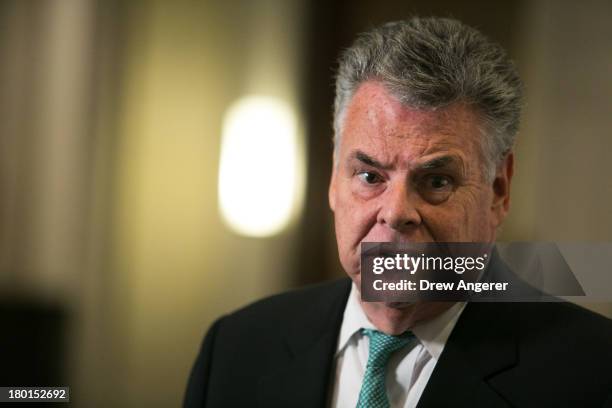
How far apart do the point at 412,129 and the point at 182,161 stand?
0.88 m

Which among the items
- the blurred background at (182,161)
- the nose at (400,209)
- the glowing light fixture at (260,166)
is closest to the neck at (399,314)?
the nose at (400,209)

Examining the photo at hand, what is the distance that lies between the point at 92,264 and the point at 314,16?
638 millimetres

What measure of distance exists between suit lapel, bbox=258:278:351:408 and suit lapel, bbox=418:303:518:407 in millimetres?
138

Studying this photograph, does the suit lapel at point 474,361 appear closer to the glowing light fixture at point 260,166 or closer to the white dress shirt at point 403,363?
the white dress shirt at point 403,363

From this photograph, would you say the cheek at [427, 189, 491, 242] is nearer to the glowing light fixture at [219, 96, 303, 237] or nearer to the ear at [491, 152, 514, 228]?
the ear at [491, 152, 514, 228]

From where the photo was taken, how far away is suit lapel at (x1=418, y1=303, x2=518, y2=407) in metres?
0.76

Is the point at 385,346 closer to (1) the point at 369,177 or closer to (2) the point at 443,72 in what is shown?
(1) the point at 369,177

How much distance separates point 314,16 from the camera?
1.31 m

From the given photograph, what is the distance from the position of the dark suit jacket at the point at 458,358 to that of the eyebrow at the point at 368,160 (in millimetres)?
211

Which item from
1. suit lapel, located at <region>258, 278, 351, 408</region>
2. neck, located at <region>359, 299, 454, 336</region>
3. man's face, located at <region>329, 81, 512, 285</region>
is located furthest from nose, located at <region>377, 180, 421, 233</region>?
suit lapel, located at <region>258, 278, 351, 408</region>

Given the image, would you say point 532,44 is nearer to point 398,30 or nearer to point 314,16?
point 398,30

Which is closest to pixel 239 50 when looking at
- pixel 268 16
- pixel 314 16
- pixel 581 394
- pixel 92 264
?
pixel 268 16

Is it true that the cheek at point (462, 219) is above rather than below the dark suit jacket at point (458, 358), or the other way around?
above

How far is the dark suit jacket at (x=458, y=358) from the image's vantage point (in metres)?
0.75
